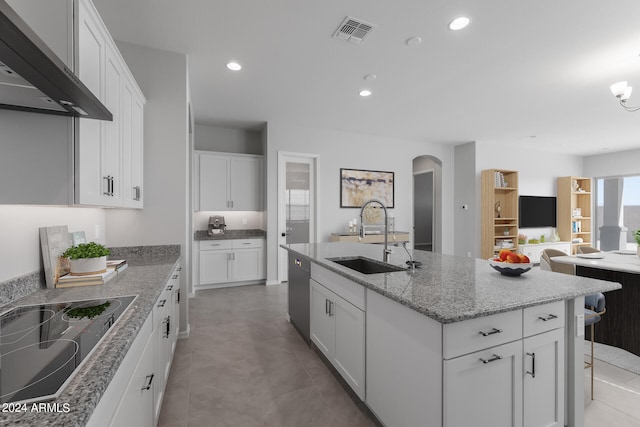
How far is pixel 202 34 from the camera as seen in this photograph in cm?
260

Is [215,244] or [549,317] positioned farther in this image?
[215,244]

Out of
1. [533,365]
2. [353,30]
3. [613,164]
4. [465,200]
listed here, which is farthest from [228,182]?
[613,164]

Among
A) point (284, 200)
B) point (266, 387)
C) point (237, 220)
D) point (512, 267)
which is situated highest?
point (284, 200)

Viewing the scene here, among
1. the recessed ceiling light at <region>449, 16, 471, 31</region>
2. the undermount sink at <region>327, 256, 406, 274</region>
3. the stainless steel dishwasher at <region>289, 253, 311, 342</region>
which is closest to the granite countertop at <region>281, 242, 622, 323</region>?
the undermount sink at <region>327, 256, 406, 274</region>

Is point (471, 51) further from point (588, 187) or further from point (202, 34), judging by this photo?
point (588, 187)

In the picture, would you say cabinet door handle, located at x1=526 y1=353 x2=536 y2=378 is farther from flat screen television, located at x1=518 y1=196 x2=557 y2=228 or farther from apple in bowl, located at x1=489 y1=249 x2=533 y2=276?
flat screen television, located at x1=518 y1=196 x2=557 y2=228

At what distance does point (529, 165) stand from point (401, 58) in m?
6.08

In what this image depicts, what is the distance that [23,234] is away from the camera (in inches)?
59.7

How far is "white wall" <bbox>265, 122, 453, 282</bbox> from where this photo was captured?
510 cm

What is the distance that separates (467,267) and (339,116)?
350 cm

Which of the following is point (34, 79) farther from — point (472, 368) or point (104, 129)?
point (472, 368)

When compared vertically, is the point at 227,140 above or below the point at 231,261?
above

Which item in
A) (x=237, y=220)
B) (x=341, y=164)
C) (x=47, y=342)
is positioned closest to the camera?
(x=47, y=342)

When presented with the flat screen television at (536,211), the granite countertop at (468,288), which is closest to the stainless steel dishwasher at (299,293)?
the granite countertop at (468,288)
